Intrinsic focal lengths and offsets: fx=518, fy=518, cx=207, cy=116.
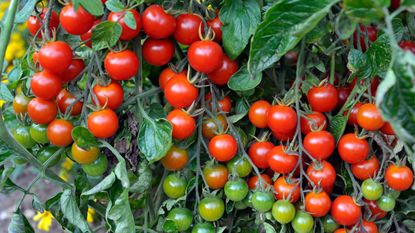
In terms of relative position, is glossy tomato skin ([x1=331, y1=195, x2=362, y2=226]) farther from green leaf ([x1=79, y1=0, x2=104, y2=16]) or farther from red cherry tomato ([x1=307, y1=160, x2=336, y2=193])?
green leaf ([x1=79, y1=0, x2=104, y2=16])

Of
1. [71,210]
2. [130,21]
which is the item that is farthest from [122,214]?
[130,21]

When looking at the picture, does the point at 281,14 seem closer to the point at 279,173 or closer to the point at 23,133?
the point at 279,173

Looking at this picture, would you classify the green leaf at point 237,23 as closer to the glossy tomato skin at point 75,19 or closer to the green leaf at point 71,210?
the glossy tomato skin at point 75,19

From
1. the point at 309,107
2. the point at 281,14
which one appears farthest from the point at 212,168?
the point at 281,14

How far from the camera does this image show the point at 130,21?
2.55ft

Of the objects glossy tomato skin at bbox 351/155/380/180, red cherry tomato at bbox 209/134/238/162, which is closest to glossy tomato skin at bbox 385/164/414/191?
glossy tomato skin at bbox 351/155/380/180

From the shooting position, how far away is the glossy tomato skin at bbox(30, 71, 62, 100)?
0.83 metres

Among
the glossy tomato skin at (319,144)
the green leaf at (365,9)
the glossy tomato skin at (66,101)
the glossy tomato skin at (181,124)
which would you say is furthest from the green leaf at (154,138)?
the green leaf at (365,9)

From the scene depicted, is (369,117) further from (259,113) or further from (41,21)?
(41,21)

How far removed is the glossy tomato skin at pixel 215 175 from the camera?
35.5 inches

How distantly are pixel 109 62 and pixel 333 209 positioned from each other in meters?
0.45

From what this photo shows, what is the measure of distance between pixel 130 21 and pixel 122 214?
1.04 ft

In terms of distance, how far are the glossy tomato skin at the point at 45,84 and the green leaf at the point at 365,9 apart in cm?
47

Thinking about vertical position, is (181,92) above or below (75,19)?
below
